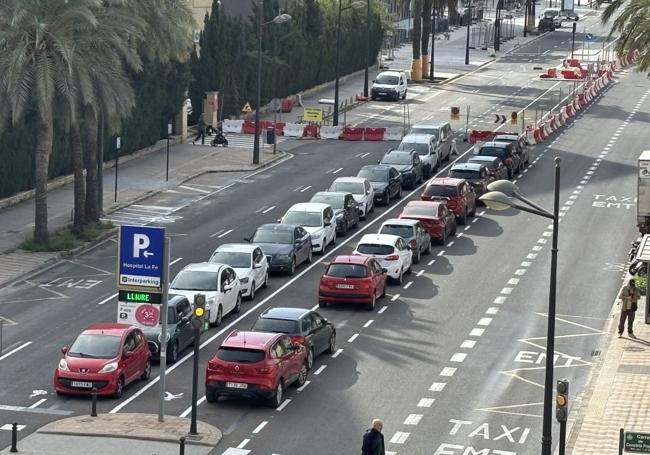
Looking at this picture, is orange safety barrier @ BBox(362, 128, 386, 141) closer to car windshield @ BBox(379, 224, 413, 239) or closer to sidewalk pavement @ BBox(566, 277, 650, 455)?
car windshield @ BBox(379, 224, 413, 239)

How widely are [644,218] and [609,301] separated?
5691 millimetres

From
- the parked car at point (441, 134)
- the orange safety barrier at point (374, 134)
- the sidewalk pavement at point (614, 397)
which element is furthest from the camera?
the orange safety barrier at point (374, 134)

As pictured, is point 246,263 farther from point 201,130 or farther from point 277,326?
point 201,130

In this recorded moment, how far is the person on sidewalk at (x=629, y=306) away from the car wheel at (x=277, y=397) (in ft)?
38.6

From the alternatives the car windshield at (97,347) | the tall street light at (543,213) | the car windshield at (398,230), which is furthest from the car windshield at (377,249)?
the tall street light at (543,213)

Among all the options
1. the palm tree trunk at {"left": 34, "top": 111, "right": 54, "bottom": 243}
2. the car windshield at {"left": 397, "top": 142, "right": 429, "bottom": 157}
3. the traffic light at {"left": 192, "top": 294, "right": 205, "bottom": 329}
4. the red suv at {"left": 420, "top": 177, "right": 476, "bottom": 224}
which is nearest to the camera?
the traffic light at {"left": 192, "top": 294, "right": 205, "bottom": 329}

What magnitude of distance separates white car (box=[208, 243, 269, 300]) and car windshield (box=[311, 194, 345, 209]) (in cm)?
973

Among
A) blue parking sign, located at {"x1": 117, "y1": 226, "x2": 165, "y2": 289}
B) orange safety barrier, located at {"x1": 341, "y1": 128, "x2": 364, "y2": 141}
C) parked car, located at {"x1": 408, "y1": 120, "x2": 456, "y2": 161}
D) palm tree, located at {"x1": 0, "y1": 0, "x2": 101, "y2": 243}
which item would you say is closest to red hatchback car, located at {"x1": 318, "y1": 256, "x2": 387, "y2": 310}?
blue parking sign, located at {"x1": 117, "y1": 226, "x2": 165, "y2": 289}

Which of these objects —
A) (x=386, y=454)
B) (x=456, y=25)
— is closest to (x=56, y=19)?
(x=386, y=454)

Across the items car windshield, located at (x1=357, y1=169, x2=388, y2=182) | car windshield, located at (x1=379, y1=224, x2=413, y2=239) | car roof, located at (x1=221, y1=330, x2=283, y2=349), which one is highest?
car windshield, located at (x1=357, y1=169, x2=388, y2=182)

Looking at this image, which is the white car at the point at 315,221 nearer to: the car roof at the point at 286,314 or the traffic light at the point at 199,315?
the car roof at the point at 286,314

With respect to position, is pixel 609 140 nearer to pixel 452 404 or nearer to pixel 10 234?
pixel 10 234

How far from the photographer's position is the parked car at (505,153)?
7281cm

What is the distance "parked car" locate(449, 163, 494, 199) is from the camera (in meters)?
66.8
